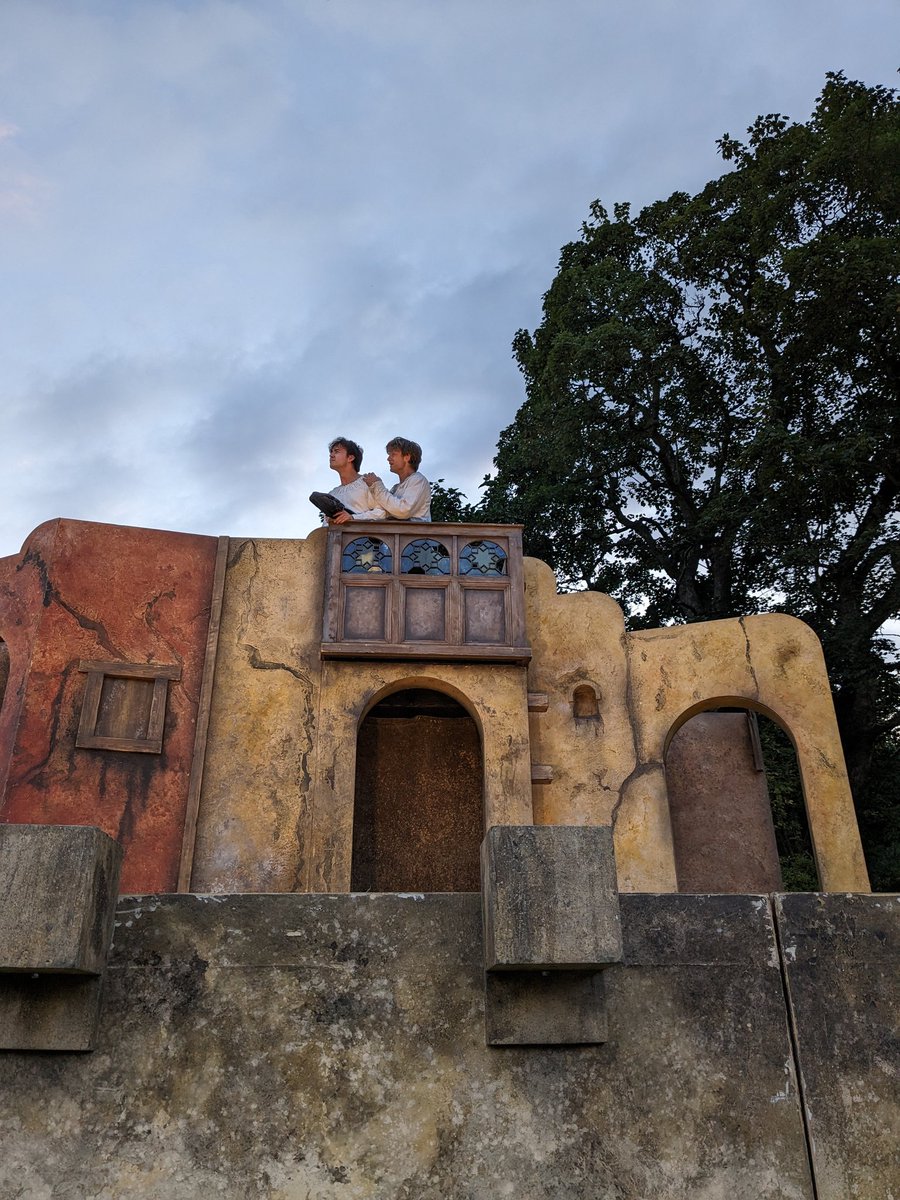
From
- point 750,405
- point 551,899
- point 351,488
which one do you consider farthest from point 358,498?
point 750,405

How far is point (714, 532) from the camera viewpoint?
1964 centimetres

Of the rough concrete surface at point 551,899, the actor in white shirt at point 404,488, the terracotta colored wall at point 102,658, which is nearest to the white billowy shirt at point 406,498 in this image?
the actor in white shirt at point 404,488

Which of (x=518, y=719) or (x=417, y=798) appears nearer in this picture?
(x=518, y=719)

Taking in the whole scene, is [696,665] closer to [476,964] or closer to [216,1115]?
[476,964]

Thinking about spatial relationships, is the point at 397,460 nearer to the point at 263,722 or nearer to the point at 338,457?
the point at 338,457

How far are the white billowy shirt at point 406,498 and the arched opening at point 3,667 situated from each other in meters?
3.34

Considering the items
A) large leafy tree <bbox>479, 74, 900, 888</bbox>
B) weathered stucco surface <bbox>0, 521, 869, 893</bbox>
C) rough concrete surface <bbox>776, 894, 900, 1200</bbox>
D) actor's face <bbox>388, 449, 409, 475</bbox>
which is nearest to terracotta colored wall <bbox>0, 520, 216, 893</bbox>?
weathered stucco surface <bbox>0, 521, 869, 893</bbox>

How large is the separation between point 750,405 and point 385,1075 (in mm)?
17680

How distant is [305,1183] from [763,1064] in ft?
5.49

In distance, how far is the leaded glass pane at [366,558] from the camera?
8.62 meters

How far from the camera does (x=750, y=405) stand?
19.5 m

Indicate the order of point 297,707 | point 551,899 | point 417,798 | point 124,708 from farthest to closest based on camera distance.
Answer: point 417,798
point 297,707
point 124,708
point 551,899

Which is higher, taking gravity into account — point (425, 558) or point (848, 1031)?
point (425, 558)

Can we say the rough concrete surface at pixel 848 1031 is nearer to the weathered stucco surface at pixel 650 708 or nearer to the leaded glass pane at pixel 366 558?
the weathered stucco surface at pixel 650 708
